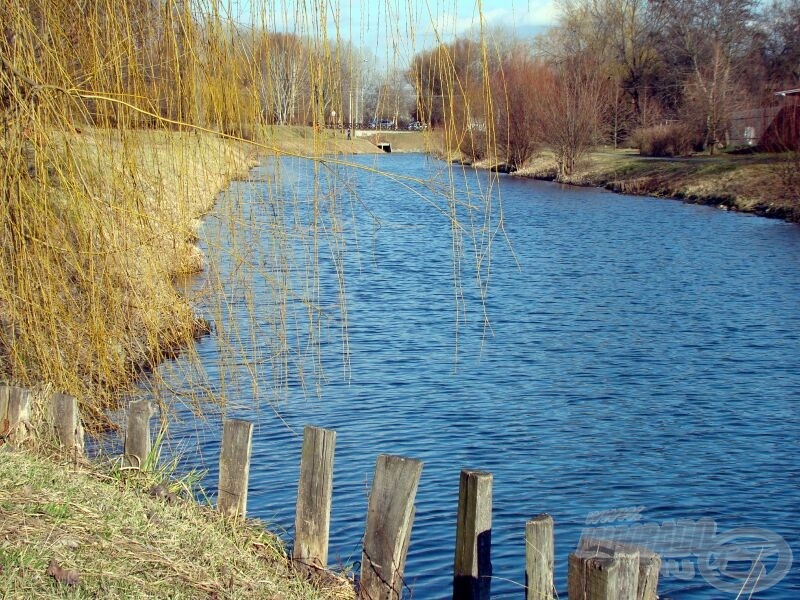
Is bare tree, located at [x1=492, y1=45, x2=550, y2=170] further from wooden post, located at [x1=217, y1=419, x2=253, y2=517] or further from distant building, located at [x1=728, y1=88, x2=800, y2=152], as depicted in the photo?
wooden post, located at [x1=217, y1=419, x2=253, y2=517]

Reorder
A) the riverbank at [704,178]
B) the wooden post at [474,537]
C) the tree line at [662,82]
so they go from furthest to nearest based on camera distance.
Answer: the tree line at [662,82] < the riverbank at [704,178] < the wooden post at [474,537]

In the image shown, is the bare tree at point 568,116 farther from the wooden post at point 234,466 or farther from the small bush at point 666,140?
the wooden post at point 234,466

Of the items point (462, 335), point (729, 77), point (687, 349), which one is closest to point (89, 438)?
point (462, 335)

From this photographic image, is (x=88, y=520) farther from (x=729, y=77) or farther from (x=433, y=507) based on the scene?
(x=729, y=77)

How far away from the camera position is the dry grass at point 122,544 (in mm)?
3432

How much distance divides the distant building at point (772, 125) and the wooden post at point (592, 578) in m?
25.6

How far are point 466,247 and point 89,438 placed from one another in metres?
14.4

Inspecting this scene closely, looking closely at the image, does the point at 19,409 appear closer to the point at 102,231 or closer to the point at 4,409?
the point at 4,409

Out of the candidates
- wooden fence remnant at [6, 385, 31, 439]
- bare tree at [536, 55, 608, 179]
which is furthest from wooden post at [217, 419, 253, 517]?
bare tree at [536, 55, 608, 179]

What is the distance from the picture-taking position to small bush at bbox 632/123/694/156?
43.5 metres

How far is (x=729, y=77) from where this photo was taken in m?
45.1

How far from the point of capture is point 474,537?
378 centimetres

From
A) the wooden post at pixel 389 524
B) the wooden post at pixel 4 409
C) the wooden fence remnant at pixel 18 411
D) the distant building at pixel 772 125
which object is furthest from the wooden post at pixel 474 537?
the distant building at pixel 772 125

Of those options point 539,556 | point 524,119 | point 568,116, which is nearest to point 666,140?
point 568,116
